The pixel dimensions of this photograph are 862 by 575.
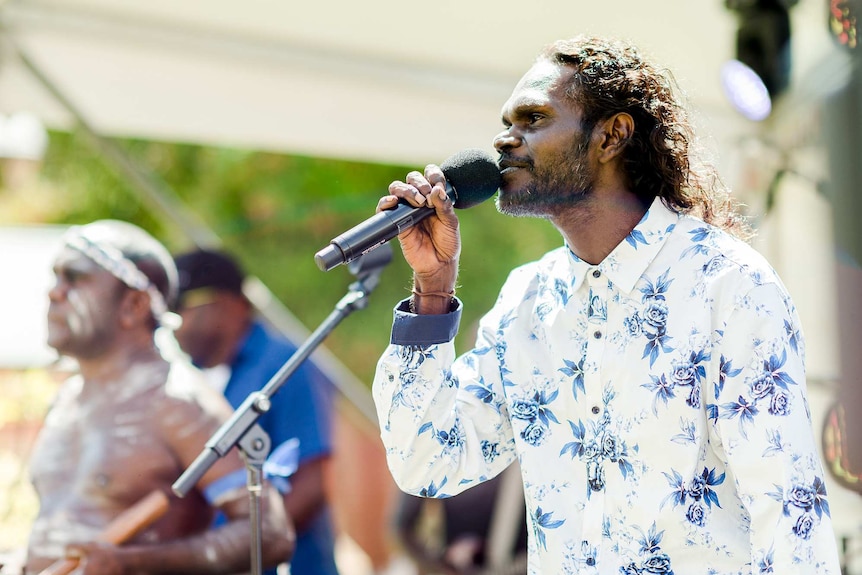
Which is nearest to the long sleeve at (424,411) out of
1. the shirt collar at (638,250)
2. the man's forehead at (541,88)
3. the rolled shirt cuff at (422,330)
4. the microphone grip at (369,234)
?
the rolled shirt cuff at (422,330)

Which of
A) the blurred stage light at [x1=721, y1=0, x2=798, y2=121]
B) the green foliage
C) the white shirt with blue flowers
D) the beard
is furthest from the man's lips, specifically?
the green foliage

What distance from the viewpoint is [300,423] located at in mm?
3615

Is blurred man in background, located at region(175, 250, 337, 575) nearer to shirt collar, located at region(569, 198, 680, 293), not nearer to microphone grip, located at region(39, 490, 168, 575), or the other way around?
microphone grip, located at region(39, 490, 168, 575)

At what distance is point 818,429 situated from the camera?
2.75 metres

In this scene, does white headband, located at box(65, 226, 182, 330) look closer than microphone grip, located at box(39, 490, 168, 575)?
No

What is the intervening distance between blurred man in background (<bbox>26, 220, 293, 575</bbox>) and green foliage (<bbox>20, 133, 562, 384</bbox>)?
25.5 ft

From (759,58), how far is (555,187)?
1777 mm

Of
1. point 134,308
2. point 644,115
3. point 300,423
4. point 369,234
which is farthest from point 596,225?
point 300,423

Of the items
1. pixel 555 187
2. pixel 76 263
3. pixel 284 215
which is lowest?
pixel 284 215

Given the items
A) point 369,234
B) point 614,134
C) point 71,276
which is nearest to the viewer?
point 369,234

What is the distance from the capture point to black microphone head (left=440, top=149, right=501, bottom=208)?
1.75 meters

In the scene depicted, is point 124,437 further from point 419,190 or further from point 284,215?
point 284,215

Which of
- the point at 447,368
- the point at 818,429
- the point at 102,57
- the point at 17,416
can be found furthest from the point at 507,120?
the point at 17,416

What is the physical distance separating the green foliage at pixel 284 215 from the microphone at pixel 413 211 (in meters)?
8.88
